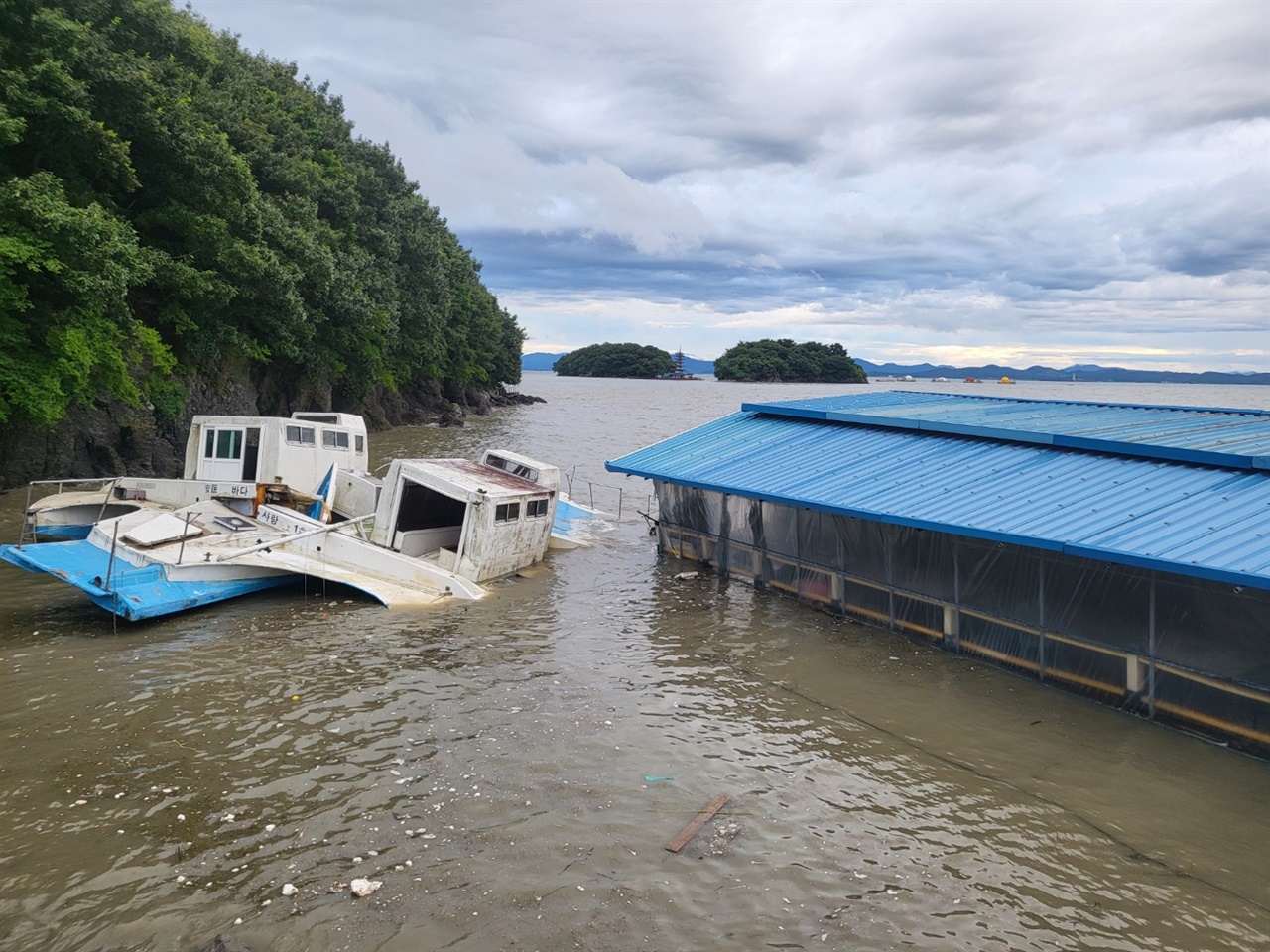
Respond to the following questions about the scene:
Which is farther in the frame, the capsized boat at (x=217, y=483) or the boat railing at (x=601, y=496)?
the boat railing at (x=601, y=496)

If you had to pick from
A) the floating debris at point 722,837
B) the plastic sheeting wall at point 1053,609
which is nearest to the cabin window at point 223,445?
the plastic sheeting wall at point 1053,609

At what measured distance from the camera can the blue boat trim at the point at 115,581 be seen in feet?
58.5

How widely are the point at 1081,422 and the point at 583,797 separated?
57.4 ft

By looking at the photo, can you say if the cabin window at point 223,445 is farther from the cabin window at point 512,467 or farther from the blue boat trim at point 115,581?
the cabin window at point 512,467

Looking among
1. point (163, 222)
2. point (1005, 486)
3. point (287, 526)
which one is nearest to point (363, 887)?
point (1005, 486)

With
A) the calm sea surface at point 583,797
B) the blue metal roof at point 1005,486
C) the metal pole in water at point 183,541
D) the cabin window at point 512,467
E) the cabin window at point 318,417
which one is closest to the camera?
the calm sea surface at point 583,797

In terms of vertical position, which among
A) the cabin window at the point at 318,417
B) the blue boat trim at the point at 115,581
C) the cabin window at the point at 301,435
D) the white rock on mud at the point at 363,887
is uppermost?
the cabin window at the point at 318,417

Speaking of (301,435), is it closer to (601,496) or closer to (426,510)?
(426,510)

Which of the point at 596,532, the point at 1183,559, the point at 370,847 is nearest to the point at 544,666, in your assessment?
the point at 370,847

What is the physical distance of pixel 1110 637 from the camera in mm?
14562

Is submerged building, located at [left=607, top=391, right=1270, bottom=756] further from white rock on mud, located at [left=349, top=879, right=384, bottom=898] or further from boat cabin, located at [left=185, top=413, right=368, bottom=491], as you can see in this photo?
white rock on mud, located at [left=349, top=879, right=384, bottom=898]

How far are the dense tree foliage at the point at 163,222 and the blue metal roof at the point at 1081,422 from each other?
23225mm

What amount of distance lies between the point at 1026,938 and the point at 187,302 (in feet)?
131

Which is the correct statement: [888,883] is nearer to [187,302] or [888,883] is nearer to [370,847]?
[370,847]
